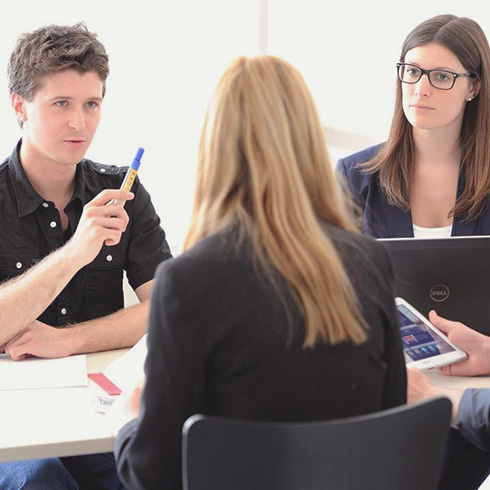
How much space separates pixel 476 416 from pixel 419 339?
37 centimetres

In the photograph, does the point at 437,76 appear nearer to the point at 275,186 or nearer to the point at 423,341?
the point at 423,341

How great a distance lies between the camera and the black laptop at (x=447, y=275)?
1.80 meters

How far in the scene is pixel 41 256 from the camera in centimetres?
228

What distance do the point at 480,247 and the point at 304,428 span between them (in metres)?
0.92

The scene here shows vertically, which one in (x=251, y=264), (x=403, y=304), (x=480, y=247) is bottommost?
(x=403, y=304)

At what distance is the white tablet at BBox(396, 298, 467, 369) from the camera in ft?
5.93

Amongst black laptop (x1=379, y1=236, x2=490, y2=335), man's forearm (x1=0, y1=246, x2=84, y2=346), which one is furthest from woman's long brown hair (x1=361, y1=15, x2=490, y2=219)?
man's forearm (x1=0, y1=246, x2=84, y2=346)

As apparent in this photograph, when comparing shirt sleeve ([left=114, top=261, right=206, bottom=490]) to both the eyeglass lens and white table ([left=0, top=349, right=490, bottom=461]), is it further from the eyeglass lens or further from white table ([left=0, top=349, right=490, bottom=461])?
the eyeglass lens

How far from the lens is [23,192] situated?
229 cm

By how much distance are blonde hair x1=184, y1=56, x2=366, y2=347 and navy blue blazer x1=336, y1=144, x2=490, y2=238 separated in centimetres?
118

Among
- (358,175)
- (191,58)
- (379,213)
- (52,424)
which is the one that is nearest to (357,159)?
(358,175)

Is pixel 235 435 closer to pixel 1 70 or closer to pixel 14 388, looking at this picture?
pixel 14 388

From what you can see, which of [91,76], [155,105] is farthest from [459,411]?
[155,105]

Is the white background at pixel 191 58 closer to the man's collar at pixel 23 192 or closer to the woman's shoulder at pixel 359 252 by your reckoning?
the man's collar at pixel 23 192
